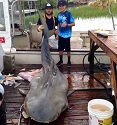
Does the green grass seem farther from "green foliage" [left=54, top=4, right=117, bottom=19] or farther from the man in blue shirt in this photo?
the man in blue shirt

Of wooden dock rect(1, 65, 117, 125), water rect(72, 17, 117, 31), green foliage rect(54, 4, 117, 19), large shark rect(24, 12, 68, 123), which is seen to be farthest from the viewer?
water rect(72, 17, 117, 31)

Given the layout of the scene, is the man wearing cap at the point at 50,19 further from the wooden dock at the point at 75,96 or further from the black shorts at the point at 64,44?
the wooden dock at the point at 75,96

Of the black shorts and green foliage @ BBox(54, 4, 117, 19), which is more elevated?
green foliage @ BBox(54, 4, 117, 19)

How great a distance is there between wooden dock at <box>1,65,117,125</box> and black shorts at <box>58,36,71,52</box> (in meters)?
0.51

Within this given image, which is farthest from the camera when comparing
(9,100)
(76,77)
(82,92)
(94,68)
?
(94,68)

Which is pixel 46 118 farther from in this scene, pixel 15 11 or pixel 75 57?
pixel 15 11

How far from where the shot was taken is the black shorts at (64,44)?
20.2 feet

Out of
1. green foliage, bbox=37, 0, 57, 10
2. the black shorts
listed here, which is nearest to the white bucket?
the black shorts

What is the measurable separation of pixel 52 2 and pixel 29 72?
2.03 metres

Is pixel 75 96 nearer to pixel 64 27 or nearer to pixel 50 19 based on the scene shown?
pixel 64 27

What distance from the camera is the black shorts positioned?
6.16 meters

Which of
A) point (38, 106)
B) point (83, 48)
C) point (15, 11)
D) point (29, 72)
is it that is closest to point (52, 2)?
point (15, 11)

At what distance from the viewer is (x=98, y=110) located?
310cm

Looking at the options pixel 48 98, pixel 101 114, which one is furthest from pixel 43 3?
pixel 101 114
